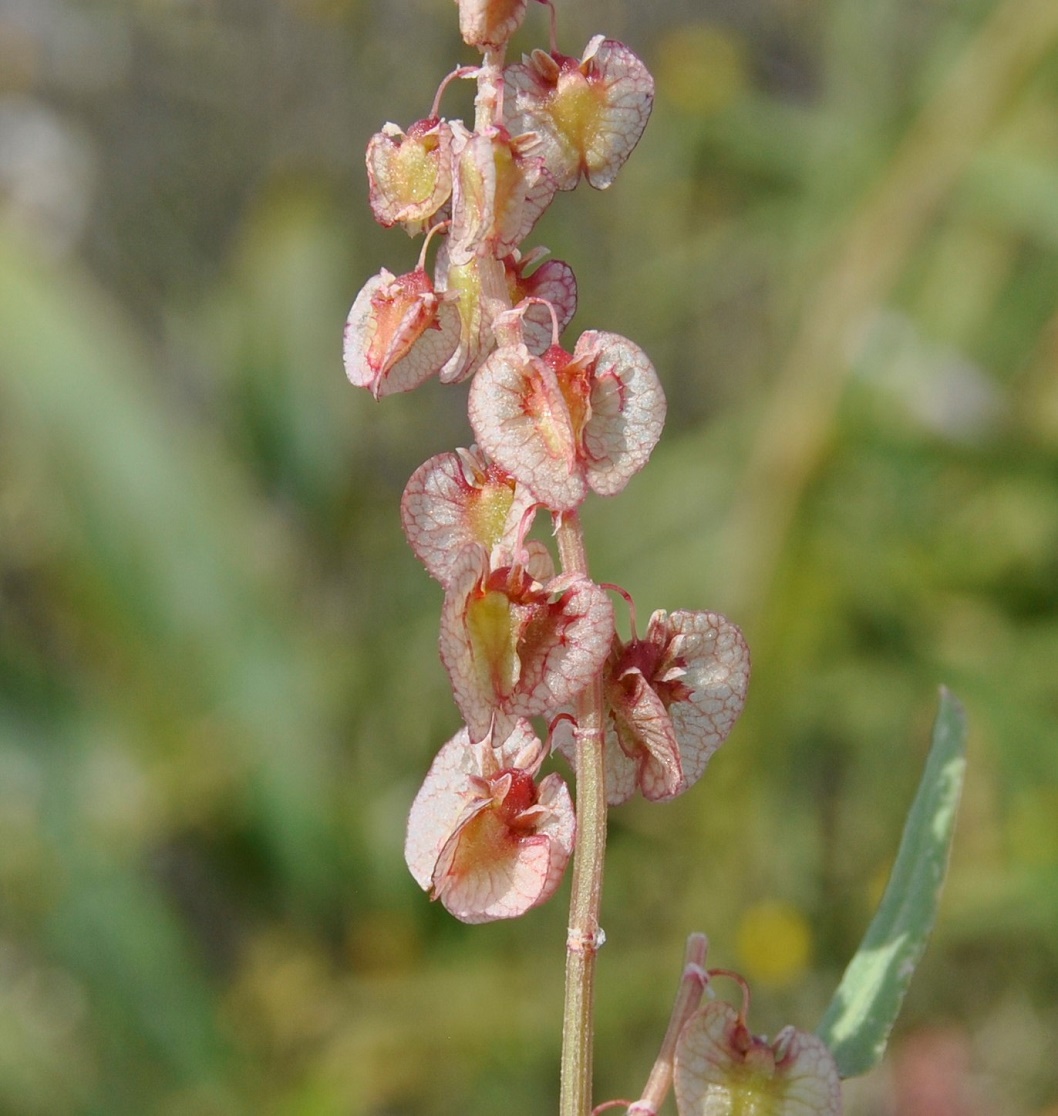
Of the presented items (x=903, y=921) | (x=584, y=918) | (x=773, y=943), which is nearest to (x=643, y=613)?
(x=773, y=943)

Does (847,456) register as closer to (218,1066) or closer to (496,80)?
(218,1066)

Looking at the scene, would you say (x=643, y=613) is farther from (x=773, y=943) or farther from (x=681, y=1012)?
(x=681, y=1012)

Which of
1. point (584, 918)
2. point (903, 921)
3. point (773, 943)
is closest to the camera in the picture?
point (584, 918)

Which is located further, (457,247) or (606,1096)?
(606,1096)

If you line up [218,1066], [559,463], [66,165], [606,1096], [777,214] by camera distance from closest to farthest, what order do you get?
1. [559,463]
2. [218,1066]
3. [606,1096]
4. [777,214]
5. [66,165]

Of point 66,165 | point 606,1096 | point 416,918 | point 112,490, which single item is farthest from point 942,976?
point 66,165

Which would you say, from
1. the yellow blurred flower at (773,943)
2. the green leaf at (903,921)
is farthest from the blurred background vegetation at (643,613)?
the green leaf at (903,921)

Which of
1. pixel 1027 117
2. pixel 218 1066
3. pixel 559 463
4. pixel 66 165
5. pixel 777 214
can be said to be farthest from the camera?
pixel 66 165
